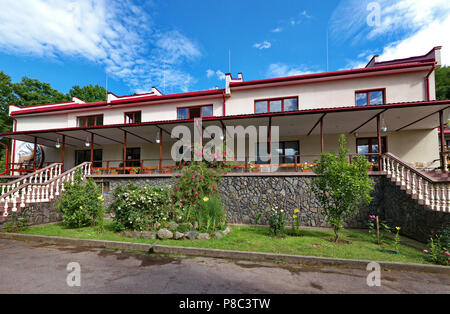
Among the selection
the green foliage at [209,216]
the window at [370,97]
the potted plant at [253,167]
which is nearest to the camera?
the green foliage at [209,216]

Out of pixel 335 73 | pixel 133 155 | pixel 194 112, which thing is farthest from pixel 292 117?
pixel 133 155

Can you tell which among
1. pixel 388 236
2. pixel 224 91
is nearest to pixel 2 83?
pixel 224 91

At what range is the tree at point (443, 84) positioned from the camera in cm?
2712

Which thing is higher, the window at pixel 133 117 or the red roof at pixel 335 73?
the red roof at pixel 335 73

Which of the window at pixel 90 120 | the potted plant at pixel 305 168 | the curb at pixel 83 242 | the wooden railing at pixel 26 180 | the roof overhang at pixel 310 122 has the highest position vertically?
the window at pixel 90 120

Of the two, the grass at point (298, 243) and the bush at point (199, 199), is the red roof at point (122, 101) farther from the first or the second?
the grass at point (298, 243)

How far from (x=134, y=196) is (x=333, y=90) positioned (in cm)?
1385

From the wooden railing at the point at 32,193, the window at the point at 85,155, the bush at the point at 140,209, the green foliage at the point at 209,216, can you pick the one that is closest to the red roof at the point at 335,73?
the green foliage at the point at 209,216

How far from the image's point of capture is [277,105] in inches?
581

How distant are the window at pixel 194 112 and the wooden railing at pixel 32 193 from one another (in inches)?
336

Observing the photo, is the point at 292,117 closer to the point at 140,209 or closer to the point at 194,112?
the point at 194,112

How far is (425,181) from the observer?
6.92m

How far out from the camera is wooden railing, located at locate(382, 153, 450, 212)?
6.27 metres

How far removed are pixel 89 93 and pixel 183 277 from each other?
46419 millimetres
